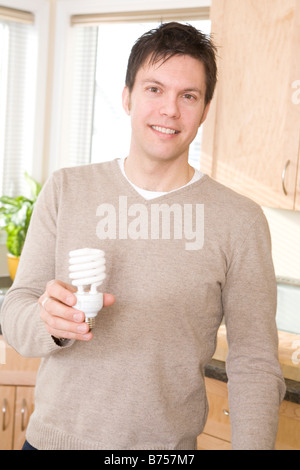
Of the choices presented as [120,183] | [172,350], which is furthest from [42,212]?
[172,350]

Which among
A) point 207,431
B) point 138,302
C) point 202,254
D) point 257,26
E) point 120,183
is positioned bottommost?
point 207,431

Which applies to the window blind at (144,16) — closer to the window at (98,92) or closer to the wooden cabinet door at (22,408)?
the window at (98,92)

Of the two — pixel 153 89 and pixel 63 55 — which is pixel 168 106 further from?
pixel 63 55

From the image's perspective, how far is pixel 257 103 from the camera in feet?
7.66

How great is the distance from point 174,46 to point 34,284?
0.58 meters

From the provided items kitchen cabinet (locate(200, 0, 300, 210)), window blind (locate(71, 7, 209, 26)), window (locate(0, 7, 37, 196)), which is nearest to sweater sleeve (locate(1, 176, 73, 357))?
kitchen cabinet (locate(200, 0, 300, 210))

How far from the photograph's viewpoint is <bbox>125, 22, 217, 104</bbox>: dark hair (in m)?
1.37

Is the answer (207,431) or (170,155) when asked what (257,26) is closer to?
(170,155)

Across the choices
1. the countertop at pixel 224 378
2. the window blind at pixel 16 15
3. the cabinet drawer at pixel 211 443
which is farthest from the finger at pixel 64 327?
the window blind at pixel 16 15

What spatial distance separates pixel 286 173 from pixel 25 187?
1.61m

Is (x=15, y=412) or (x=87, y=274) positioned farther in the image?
(x=15, y=412)

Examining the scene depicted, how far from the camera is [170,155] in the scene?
4.51ft

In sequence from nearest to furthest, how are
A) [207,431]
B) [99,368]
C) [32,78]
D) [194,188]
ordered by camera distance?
1. [99,368]
2. [194,188]
3. [207,431]
4. [32,78]

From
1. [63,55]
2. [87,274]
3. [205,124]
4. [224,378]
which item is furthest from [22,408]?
[63,55]
